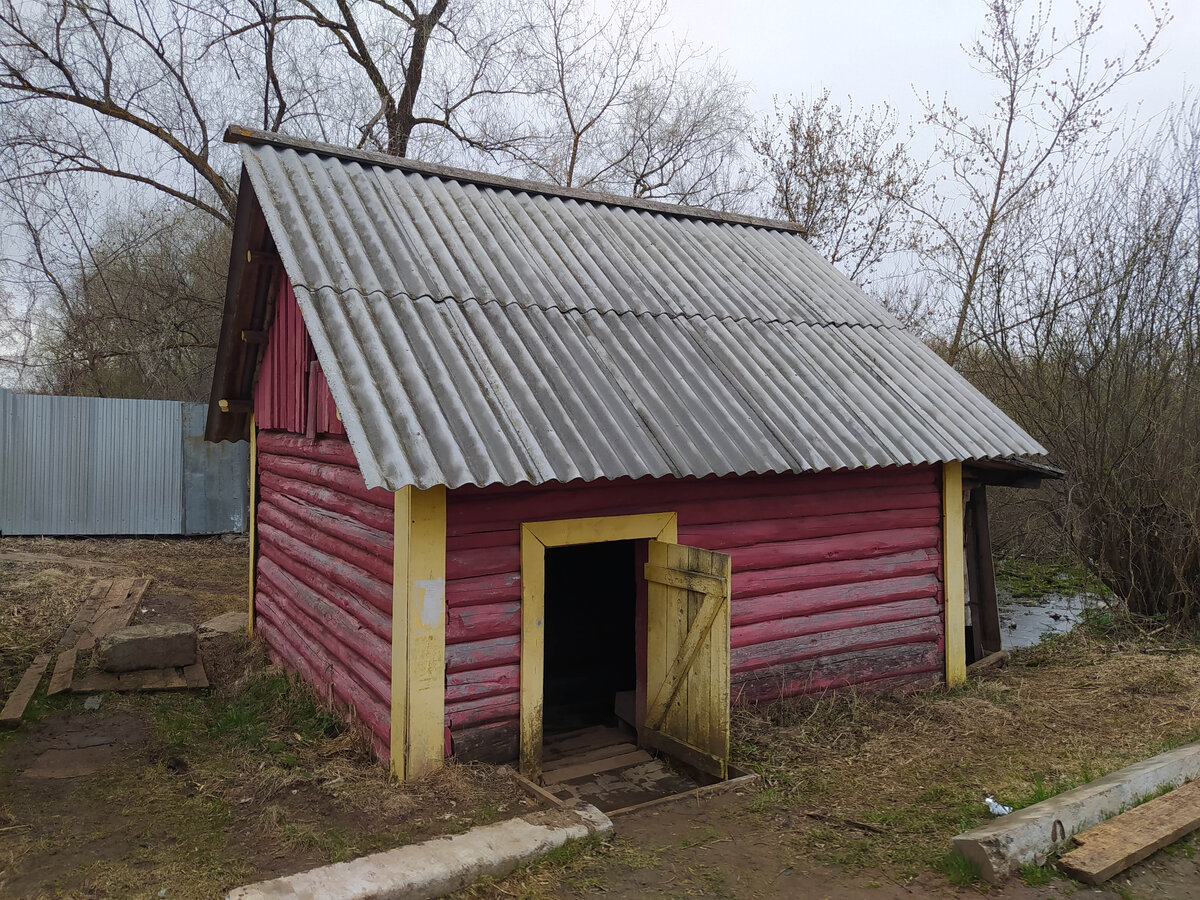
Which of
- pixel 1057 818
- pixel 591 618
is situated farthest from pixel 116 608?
A: pixel 1057 818

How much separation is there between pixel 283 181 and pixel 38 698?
4.99 meters

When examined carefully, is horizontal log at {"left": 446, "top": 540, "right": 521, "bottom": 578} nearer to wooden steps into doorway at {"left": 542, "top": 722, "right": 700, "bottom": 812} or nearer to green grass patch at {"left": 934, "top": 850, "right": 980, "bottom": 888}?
wooden steps into doorway at {"left": 542, "top": 722, "right": 700, "bottom": 812}

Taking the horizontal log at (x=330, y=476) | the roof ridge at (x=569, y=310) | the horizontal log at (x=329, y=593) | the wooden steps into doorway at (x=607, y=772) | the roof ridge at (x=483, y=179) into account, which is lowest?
the wooden steps into doorway at (x=607, y=772)

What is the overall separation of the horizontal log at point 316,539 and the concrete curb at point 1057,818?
12.4 feet

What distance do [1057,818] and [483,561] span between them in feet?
11.9

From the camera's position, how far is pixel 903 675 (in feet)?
25.0

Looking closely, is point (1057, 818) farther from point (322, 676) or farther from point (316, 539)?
point (316, 539)

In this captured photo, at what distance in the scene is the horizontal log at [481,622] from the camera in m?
5.38

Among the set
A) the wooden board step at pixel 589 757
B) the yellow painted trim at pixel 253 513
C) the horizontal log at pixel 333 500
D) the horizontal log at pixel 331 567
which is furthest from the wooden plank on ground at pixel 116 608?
the wooden board step at pixel 589 757

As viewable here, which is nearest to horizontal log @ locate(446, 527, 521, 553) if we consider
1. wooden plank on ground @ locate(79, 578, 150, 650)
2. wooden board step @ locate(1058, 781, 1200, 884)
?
wooden board step @ locate(1058, 781, 1200, 884)

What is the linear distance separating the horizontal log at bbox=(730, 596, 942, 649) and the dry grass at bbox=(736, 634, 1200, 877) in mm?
572

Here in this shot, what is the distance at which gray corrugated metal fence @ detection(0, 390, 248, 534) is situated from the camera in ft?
50.2

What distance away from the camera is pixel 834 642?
23.8 ft

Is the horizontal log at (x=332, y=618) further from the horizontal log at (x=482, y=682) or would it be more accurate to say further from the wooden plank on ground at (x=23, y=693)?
the wooden plank on ground at (x=23, y=693)
